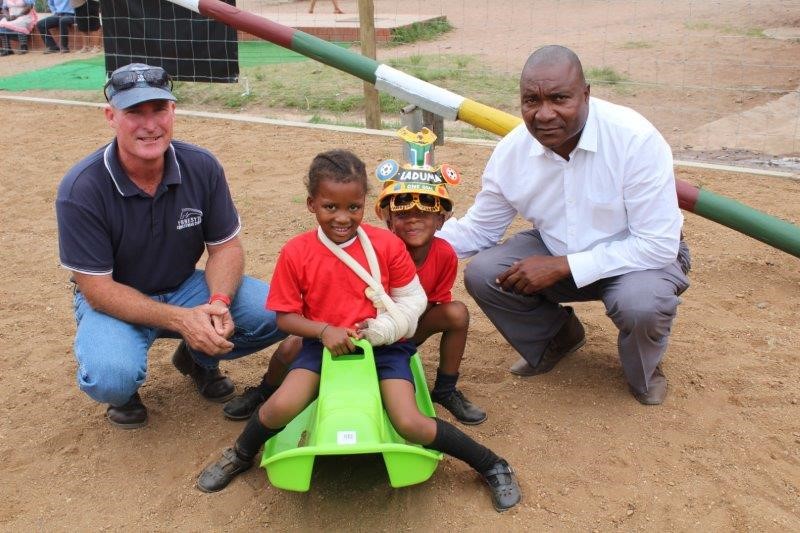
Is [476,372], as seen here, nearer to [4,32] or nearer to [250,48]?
[250,48]

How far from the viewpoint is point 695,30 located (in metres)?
11.6

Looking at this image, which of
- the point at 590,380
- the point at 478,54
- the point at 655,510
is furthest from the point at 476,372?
the point at 478,54

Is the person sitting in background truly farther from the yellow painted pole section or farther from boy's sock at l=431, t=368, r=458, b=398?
boy's sock at l=431, t=368, r=458, b=398

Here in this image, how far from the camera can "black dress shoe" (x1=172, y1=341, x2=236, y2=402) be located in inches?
138

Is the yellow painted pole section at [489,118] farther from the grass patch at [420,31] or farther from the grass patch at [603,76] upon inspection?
the grass patch at [420,31]

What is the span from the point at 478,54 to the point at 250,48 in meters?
3.42

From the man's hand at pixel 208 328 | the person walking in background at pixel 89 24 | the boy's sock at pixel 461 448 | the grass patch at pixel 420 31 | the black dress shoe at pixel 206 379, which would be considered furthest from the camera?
the grass patch at pixel 420 31

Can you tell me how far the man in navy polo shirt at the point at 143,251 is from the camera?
3.07 metres

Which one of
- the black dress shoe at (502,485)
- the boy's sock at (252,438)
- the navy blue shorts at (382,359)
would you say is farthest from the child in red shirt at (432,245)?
the boy's sock at (252,438)

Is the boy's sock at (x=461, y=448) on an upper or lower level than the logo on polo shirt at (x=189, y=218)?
lower

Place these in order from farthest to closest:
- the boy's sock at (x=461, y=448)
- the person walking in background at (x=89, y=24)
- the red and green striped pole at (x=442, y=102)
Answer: the person walking in background at (x=89, y=24)
the red and green striped pole at (x=442, y=102)
the boy's sock at (x=461, y=448)

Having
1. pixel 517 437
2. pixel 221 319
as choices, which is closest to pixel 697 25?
pixel 517 437

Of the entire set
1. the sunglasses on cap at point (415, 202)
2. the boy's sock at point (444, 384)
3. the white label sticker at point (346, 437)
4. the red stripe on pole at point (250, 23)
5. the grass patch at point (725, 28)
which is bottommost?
the boy's sock at point (444, 384)

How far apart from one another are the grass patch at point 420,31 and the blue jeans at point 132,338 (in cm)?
935
